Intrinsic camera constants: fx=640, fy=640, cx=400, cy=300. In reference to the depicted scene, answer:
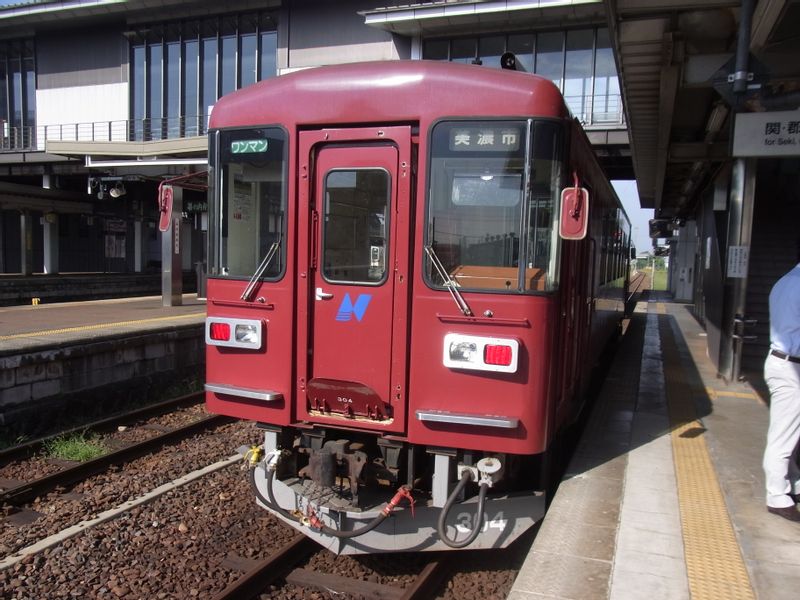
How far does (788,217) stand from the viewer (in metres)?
15.5

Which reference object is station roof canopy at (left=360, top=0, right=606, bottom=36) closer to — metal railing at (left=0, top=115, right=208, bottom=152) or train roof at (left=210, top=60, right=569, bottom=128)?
metal railing at (left=0, top=115, right=208, bottom=152)

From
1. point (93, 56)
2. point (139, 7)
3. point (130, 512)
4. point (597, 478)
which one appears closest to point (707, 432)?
point (597, 478)

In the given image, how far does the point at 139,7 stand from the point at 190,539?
24.8 metres

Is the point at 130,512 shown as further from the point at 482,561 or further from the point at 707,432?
the point at 707,432

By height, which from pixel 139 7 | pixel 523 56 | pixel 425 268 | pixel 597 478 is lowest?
pixel 597 478

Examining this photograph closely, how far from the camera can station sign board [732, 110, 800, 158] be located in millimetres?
7039

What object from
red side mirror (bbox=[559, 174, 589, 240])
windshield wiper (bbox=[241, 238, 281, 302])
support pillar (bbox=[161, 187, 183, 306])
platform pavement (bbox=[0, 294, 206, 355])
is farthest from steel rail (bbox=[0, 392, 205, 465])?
support pillar (bbox=[161, 187, 183, 306])

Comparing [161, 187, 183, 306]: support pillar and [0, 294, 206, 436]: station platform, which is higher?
[161, 187, 183, 306]: support pillar

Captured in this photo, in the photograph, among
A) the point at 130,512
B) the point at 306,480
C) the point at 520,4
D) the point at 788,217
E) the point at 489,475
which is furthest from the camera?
the point at 520,4

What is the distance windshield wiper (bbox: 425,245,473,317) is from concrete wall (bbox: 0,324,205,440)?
6.00 m

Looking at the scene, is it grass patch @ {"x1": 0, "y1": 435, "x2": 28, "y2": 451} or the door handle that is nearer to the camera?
the door handle

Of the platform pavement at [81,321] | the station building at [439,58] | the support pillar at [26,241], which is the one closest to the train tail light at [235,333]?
the platform pavement at [81,321]

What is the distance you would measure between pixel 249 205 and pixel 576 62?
1809 centimetres

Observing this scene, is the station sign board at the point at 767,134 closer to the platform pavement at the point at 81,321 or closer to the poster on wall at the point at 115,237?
the platform pavement at the point at 81,321
